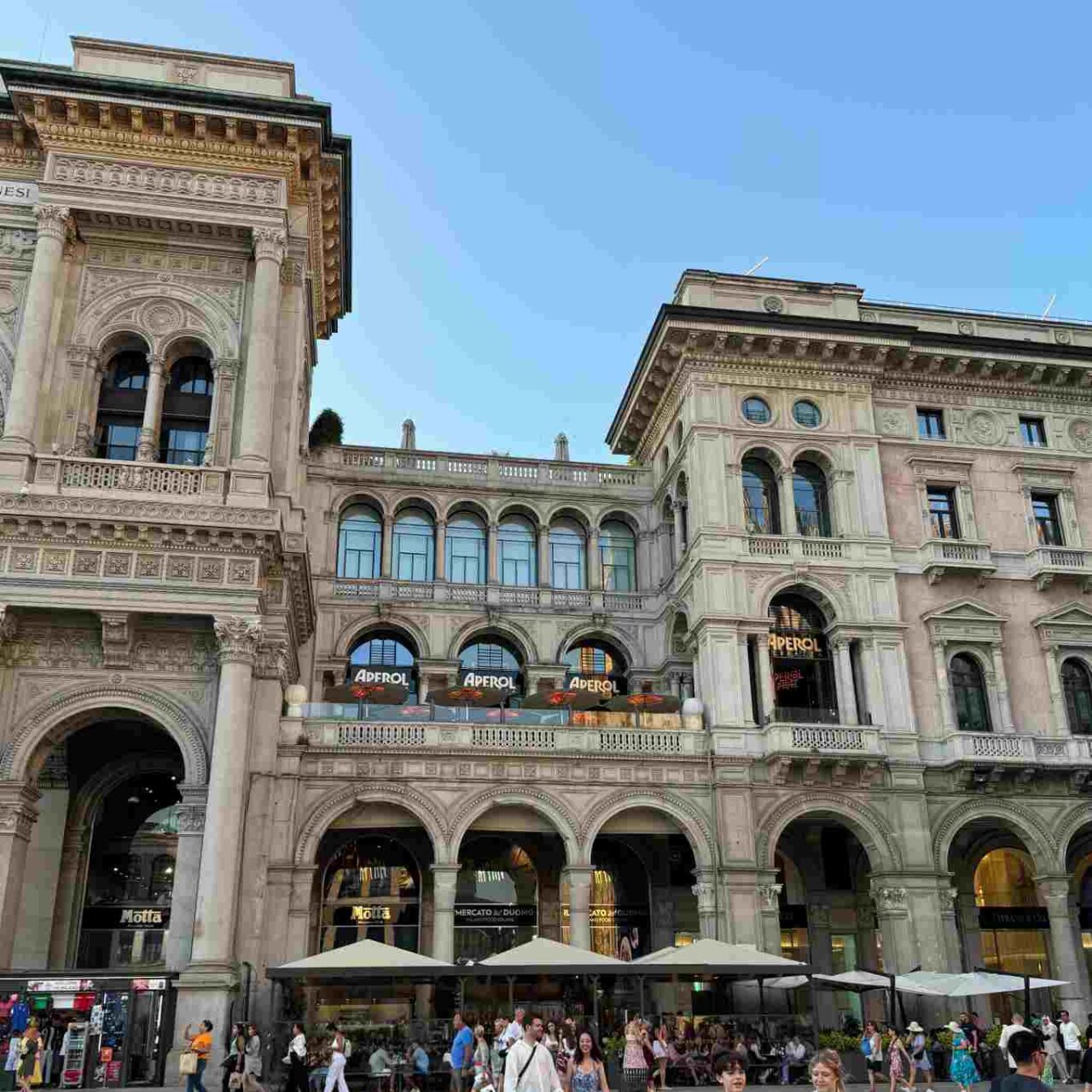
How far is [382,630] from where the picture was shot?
133 ft

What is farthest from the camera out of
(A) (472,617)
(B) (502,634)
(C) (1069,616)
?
(B) (502,634)

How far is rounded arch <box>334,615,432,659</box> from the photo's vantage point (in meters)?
39.5

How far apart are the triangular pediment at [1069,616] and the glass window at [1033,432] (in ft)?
20.8

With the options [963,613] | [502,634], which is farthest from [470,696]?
[963,613]

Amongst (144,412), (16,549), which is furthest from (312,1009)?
(144,412)

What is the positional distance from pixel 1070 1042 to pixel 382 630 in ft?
80.4

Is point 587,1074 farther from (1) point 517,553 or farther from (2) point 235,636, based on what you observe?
(1) point 517,553

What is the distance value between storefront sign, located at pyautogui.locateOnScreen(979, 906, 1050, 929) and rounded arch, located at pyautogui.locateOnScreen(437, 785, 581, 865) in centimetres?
1460

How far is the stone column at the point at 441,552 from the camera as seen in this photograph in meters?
41.2

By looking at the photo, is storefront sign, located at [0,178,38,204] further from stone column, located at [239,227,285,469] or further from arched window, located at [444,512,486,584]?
arched window, located at [444,512,486,584]

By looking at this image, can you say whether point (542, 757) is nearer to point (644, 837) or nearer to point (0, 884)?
point (644, 837)

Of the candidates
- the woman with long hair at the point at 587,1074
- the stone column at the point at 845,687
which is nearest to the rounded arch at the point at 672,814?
the stone column at the point at 845,687

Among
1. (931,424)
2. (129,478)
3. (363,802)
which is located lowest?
(363,802)

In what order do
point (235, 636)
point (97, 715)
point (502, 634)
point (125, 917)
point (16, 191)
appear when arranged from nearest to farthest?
1. point (235, 636)
2. point (97, 715)
3. point (125, 917)
4. point (16, 191)
5. point (502, 634)
